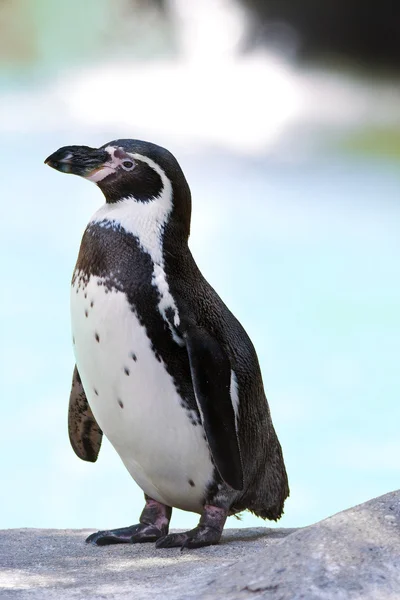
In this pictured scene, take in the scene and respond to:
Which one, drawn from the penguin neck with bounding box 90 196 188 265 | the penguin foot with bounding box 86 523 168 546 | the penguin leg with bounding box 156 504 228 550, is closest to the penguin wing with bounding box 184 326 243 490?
the penguin leg with bounding box 156 504 228 550

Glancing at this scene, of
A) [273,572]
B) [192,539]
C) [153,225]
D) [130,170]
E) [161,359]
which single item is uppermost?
[130,170]

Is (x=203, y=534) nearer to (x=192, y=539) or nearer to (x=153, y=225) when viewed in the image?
(x=192, y=539)

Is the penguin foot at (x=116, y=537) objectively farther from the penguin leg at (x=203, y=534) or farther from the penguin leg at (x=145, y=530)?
the penguin leg at (x=203, y=534)

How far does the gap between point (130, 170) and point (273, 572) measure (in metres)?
1.76

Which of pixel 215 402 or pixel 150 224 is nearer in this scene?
pixel 215 402

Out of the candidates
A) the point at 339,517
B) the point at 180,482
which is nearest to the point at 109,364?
the point at 180,482

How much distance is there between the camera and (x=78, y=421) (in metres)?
4.05

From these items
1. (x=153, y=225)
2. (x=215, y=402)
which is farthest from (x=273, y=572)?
(x=153, y=225)

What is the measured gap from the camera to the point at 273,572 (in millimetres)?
2445

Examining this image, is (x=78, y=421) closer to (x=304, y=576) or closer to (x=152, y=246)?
(x=152, y=246)

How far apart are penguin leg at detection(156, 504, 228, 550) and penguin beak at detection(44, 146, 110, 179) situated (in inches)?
54.0

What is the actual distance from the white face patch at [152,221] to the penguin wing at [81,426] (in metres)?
0.70

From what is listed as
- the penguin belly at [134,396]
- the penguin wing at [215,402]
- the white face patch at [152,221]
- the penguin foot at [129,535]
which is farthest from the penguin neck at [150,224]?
the penguin foot at [129,535]

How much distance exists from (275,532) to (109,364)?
118cm
